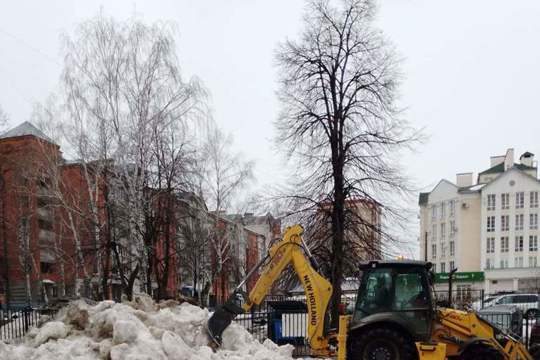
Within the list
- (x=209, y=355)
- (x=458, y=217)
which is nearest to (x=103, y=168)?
(x=209, y=355)

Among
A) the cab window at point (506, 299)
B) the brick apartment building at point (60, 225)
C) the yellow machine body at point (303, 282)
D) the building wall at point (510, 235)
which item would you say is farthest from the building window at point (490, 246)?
the yellow machine body at point (303, 282)

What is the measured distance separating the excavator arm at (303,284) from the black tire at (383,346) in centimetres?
83

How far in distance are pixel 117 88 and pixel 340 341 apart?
1427cm

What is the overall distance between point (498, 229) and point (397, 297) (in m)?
59.1

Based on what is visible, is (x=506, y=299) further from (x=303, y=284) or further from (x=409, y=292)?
(x=303, y=284)

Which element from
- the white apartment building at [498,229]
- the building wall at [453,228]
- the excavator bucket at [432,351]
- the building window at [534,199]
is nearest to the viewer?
the excavator bucket at [432,351]

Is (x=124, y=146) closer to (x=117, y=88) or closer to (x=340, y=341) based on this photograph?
(x=117, y=88)

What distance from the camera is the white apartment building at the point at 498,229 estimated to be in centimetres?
5919

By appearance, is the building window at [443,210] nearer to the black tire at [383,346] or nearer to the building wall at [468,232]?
the building wall at [468,232]

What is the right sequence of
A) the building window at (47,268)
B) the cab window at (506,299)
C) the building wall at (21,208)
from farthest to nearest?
the building window at (47,268)
the cab window at (506,299)
the building wall at (21,208)

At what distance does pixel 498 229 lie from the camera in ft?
201

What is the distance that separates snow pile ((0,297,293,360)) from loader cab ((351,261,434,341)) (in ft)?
5.70

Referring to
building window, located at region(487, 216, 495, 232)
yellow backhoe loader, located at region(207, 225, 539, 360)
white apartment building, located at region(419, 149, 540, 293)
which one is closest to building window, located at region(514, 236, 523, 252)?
white apartment building, located at region(419, 149, 540, 293)

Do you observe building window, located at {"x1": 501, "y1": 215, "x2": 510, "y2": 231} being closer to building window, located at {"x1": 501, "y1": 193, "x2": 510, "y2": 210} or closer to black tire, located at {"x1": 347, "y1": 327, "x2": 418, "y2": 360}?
building window, located at {"x1": 501, "y1": 193, "x2": 510, "y2": 210}
